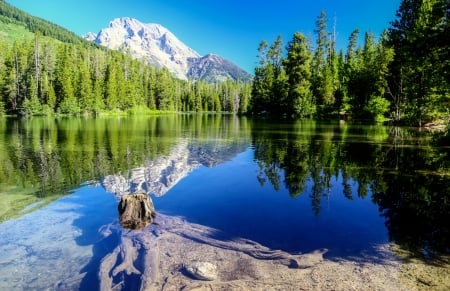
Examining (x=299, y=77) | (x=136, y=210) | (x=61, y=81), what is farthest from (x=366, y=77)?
(x=61, y=81)

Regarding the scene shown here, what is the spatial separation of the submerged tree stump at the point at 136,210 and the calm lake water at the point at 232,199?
607mm

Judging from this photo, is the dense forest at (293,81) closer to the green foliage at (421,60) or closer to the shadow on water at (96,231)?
the green foliage at (421,60)

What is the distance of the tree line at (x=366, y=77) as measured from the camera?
32.8m

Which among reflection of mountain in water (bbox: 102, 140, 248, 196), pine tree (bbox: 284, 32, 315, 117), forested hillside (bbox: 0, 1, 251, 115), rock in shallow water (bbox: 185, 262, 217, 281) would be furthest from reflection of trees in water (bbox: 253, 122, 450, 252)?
forested hillside (bbox: 0, 1, 251, 115)

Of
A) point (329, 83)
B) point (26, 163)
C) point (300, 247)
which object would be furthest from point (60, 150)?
point (329, 83)

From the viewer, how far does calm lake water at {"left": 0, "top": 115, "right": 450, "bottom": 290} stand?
9342 millimetres

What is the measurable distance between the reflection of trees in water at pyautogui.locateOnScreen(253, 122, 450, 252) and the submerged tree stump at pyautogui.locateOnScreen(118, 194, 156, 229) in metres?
6.18

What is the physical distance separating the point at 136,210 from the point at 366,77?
61932mm

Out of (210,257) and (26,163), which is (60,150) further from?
(210,257)

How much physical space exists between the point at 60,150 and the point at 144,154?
23.0 ft

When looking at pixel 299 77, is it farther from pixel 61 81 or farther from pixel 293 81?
pixel 61 81

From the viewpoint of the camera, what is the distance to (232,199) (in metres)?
14.5

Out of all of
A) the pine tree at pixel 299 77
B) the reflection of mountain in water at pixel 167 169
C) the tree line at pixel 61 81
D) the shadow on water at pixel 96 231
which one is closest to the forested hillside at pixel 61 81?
the tree line at pixel 61 81

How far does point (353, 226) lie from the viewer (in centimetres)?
1110
